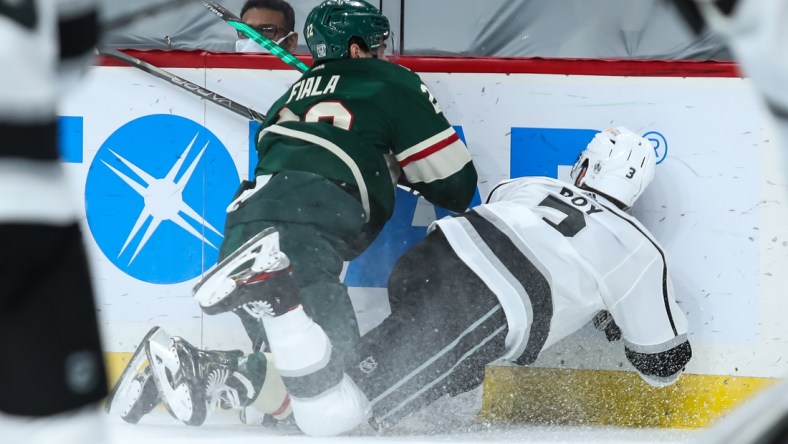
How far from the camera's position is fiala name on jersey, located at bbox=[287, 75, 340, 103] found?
247 centimetres

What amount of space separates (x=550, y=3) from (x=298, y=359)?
186cm

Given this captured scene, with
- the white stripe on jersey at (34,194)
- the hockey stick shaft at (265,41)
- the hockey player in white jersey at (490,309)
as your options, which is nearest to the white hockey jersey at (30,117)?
the white stripe on jersey at (34,194)

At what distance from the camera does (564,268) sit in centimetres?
227

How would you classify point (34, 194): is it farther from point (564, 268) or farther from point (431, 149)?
point (431, 149)

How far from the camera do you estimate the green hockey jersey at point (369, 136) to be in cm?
238

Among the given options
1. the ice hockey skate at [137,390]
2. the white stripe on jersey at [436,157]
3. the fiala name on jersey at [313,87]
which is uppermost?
the fiala name on jersey at [313,87]

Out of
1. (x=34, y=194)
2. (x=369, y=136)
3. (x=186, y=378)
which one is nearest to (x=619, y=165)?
(x=369, y=136)

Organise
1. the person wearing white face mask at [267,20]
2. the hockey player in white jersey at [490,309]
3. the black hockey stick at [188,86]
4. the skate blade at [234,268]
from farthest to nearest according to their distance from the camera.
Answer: the person wearing white face mask at [267,20], the black hockey stick at [188,86], the hockey player in white jersey at [490,309], the skate blade at [234,268]

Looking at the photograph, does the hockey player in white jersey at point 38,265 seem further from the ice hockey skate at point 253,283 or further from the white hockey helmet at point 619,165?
→ the white hockey helmet at point 619,165

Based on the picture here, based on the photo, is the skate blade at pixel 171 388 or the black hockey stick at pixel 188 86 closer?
the skate blade at pixel 171 388

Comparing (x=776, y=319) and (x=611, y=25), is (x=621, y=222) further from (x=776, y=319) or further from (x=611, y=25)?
(x=611, y=25)

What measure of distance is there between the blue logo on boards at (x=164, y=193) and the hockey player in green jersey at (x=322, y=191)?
28 centimetres

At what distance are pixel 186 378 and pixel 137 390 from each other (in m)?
0.15

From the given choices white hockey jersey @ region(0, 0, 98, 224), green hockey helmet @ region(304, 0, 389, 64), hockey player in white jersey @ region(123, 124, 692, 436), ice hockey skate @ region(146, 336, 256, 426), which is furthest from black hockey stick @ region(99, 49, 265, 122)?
white hockey jersey @ region(0, 0, 98, 224)
